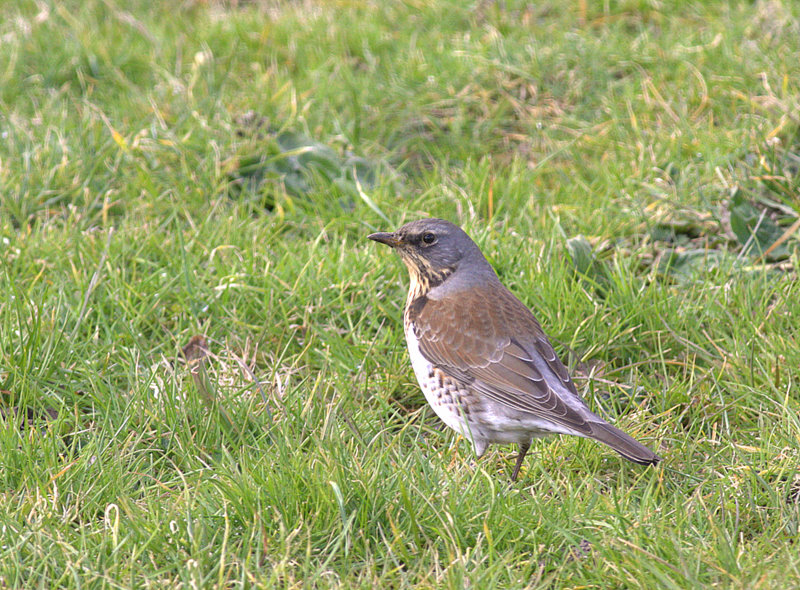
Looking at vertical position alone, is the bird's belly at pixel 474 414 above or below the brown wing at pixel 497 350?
below

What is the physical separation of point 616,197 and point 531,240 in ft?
2.78

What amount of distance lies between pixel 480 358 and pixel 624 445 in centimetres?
86

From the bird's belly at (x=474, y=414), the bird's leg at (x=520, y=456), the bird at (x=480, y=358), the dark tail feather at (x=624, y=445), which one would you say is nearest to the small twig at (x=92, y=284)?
the bird at (x=480, y=358)

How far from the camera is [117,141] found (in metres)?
6.56

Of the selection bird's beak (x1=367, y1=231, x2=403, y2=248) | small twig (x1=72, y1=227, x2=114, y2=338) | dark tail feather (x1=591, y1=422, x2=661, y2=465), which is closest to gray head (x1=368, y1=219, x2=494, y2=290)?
bird's beak (x1=367, y1=231, x2=403, y2=248)

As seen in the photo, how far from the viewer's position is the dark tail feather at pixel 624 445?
3.99m

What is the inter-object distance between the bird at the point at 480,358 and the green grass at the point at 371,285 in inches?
7.4

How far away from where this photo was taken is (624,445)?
4012mm

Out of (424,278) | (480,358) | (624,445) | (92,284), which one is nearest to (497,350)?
(480,358)

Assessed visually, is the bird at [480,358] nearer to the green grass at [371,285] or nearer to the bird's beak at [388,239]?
the bird's beak at [388,239]

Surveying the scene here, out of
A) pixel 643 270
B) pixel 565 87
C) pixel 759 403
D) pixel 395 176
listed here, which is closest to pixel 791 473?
pixel 759 403

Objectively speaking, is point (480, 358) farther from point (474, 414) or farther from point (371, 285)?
point (371, 285)

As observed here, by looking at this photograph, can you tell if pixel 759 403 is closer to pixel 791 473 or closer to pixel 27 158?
pixel 791 473

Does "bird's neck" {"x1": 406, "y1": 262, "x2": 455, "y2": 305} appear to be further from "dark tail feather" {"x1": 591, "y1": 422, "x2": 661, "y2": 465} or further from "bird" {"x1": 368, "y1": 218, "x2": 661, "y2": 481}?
"dark tail feather" {"x1": 591, "y1": 422, "x2": 661, "y2": 465}
